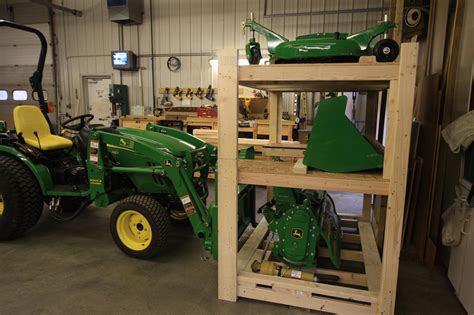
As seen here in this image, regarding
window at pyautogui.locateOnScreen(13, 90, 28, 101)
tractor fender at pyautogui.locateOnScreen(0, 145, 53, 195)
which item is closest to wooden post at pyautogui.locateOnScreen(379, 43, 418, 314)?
tractor fender at pyautogui.locateOnScreen(0, 145, 53, 195)

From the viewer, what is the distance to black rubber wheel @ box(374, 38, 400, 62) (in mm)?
1832

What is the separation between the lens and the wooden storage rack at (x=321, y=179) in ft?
5.75

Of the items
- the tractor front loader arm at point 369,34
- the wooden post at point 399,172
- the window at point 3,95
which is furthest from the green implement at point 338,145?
Answer: the window at point 3,95

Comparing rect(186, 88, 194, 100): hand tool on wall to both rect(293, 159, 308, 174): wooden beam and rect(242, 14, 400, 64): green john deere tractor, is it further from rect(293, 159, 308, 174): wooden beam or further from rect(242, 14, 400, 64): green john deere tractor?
rect(293, 159, 308, 174): wooden beam

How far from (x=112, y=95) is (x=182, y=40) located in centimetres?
205

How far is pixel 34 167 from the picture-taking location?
308 centimetres

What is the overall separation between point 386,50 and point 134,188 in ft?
8.06

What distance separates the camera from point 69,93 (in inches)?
337

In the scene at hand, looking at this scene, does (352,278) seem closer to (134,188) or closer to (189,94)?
(134,188)

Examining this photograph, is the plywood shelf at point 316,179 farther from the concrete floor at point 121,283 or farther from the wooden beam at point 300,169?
the concrete floor at point 121,283

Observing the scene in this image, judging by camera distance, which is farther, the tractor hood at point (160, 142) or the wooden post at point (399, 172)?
the tractor hood at point (160, 142)

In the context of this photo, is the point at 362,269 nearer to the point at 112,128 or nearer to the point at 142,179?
the point at 142,179

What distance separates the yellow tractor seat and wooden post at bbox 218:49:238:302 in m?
2.10

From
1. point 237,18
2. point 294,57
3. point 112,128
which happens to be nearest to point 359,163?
point 294,57
